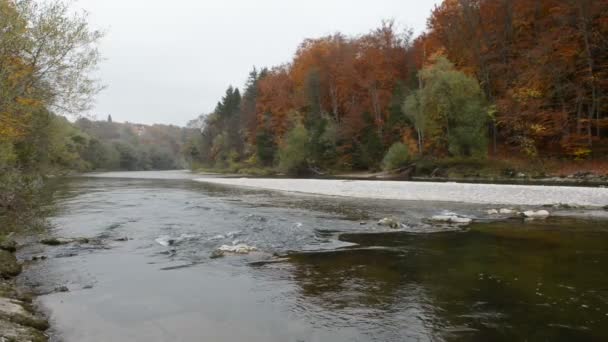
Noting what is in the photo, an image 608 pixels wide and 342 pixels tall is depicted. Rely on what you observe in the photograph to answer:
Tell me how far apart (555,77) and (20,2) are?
4117 centimetres

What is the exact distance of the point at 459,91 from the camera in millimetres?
42156

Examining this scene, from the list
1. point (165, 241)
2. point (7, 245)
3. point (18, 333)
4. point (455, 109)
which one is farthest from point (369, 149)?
point (18, 333)

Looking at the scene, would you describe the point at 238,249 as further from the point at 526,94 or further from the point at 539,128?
the point at 526,94

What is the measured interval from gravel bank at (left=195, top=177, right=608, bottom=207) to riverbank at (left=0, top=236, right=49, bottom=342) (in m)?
22.4

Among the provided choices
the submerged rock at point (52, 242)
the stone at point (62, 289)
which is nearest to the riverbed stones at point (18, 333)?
the stone at point (62, 289)

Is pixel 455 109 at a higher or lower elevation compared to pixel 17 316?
higher

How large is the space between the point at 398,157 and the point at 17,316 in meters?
44.7

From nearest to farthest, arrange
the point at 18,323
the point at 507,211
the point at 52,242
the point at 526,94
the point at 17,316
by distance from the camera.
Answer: the point at 18,323 → the point at 17,316 → the point at 52,242 → the point at 507,211 → the point at 526,94

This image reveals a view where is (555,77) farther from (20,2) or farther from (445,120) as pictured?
(20,2)

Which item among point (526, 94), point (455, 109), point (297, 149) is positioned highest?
point (526, 94)

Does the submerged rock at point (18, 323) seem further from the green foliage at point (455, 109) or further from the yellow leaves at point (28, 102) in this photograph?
the green foliage at point (455, 109)

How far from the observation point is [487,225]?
52.7ft

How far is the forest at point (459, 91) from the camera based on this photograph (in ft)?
120

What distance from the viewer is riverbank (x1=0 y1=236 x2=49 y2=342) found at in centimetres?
570
